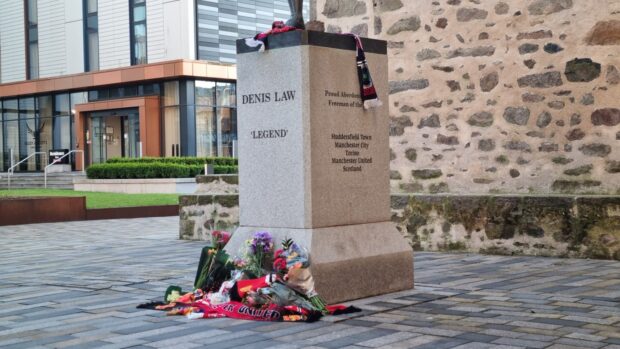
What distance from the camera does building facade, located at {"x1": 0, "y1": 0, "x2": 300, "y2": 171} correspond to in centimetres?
3309

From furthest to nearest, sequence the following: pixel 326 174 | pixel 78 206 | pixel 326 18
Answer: pixel 78 206
pixel 326 18
pixel 326 174

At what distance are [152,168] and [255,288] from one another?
21763mm

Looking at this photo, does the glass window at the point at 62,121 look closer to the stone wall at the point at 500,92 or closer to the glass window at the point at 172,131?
the glass window at the point at 172,131

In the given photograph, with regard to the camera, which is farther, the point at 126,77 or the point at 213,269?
the point at 126,77

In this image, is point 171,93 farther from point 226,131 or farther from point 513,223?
point 513,223

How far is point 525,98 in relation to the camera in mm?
9922

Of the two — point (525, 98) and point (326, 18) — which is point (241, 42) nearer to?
point (525, 98)

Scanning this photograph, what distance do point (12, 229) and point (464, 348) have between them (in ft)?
45.1

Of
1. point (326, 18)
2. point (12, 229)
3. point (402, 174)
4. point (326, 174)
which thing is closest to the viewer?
point (326, 174)

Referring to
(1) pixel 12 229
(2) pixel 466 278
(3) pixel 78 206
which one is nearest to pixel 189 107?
(3) pixel 78 206

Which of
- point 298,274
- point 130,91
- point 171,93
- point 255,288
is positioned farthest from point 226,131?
point 298,274

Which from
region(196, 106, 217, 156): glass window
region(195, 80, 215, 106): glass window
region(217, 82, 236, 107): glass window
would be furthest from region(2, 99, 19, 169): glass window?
region(217, 82, 236, 107): glass window

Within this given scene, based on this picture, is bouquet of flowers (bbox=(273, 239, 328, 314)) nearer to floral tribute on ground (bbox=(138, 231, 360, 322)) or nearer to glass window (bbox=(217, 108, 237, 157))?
floral tribute on ground (bbox=(138, 231, 360, 322))

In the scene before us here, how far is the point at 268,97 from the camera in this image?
646 cm
